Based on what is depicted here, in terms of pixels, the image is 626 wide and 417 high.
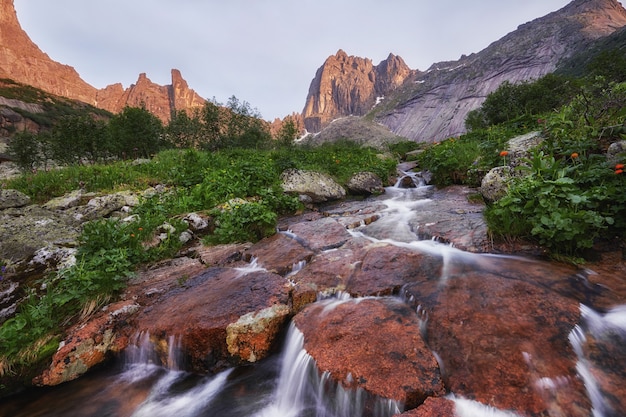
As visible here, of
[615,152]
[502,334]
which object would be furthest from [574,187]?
[502,334]

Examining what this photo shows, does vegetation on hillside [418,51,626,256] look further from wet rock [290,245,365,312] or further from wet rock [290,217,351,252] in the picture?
wet rock [290,217,351,252]

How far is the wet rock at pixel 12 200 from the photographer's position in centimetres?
631

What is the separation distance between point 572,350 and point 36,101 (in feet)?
425

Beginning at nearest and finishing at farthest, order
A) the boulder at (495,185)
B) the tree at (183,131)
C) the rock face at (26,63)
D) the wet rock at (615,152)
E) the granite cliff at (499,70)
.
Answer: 1. the wet rock at (615,152)
2. the boulder at (495,185)
3. the tree at (183,131)
4. the granite cliff at (499,70)
5. the rock face at (26,63)

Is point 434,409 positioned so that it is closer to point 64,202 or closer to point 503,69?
point 64,202

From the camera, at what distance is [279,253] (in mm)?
5090

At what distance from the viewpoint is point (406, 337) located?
2582mm

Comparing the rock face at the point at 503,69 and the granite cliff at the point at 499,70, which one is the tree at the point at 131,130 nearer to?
the rock face at the point at 503,69

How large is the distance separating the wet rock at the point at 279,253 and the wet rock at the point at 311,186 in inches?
145

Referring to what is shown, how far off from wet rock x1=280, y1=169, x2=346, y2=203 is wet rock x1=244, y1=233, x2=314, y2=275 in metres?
3.68

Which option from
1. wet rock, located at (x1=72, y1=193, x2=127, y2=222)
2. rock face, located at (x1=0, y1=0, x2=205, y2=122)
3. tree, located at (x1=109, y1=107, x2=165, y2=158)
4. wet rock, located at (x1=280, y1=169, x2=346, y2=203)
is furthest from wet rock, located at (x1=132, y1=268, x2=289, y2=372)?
rock face, located at (x1=0, y1=0, x2=205, y2=122)

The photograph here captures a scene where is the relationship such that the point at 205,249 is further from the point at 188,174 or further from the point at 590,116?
the point at 590,116

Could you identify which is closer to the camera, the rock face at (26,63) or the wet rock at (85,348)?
the wet rock at (85,348)

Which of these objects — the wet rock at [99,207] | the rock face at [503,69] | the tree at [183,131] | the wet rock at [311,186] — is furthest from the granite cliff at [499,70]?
the wet rock at [99,207]
